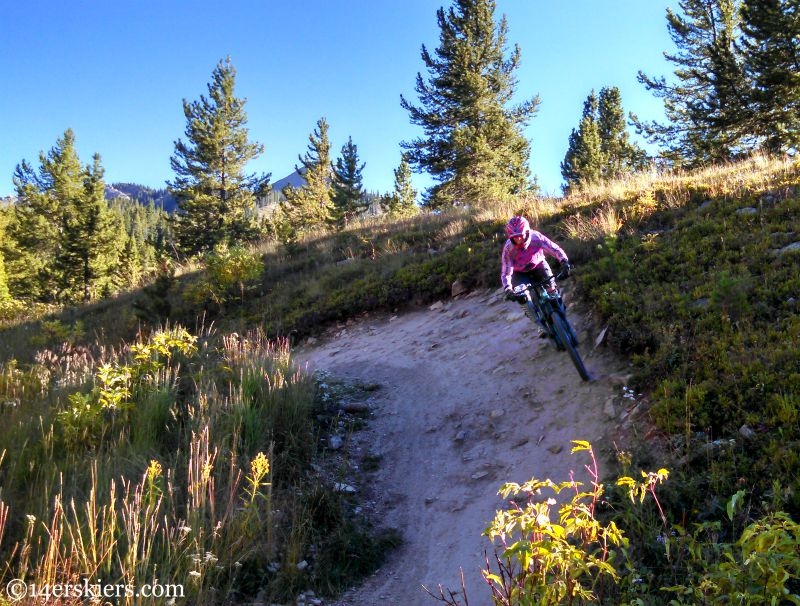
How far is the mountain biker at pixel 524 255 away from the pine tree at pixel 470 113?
16819 millimetres

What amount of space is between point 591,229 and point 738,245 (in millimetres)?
2852

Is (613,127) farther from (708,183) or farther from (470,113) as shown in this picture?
(708,183)

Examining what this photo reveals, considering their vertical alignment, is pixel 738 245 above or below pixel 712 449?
above

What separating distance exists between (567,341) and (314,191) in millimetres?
40155

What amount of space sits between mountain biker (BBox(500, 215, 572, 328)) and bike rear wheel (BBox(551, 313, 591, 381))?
0.48 metres

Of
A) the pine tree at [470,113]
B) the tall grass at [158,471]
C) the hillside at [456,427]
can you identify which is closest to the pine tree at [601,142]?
the pine tree at [470,113]

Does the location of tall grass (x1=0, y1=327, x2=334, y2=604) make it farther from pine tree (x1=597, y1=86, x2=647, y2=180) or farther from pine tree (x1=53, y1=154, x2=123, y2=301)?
pine tree (x1=597, y1=86, x2=647, y2=180)

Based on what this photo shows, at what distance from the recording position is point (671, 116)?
21.1 m

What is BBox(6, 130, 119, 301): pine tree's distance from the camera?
29688mm

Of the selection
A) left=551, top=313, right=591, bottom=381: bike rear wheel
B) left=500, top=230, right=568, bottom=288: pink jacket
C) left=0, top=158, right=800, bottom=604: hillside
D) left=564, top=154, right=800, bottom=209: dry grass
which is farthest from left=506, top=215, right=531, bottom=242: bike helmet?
left=564, top=154, right=800, bottom=209: dry grass

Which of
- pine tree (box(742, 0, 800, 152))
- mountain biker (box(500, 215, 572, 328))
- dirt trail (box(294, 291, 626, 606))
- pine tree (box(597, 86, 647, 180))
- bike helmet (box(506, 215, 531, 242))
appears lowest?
dirt trail (box(294, 291, 626, 606))

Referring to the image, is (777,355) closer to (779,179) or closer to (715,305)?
(715,305)

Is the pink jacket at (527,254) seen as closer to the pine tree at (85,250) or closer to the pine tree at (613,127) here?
the pine tree at (85,250)

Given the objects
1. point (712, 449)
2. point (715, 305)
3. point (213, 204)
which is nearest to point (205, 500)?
point (712, 449)
